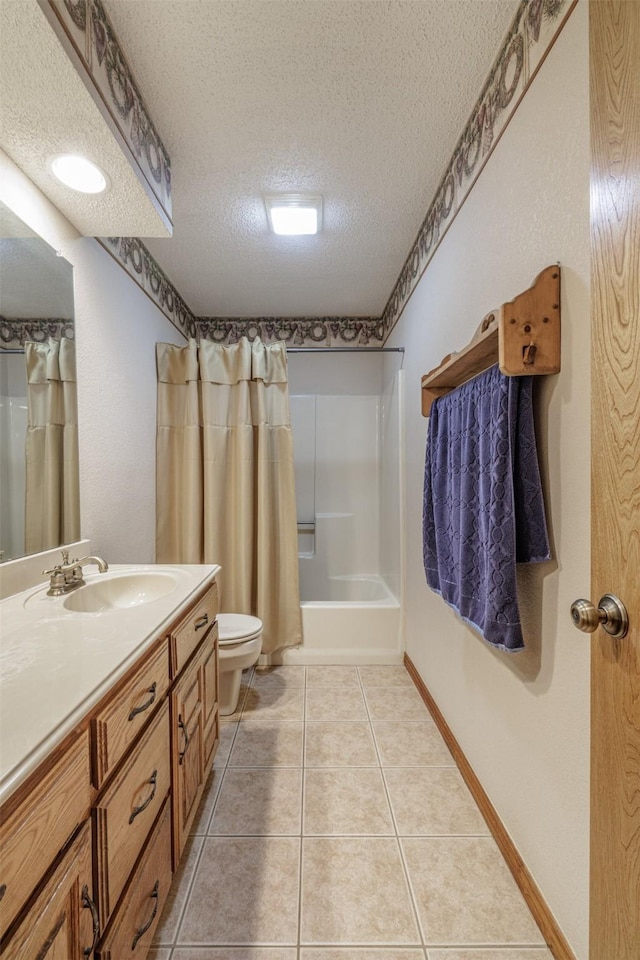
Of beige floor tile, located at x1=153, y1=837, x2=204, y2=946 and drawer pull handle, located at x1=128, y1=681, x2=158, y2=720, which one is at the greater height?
drawer pull handle, located at x1=128, y1=681, x2=158, y2=720

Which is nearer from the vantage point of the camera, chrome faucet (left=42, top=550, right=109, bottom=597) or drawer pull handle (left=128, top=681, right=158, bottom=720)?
drawer pull handle (left=128, top=681, right=158, bottom=720)

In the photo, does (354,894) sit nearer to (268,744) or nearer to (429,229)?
(268,744)

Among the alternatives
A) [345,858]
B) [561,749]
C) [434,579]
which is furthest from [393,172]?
[345,858]

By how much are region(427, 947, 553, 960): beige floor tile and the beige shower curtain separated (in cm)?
151

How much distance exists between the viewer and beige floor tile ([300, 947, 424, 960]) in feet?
3.15

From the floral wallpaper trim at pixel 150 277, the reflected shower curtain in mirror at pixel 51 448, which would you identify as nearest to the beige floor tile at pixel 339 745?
the reflected shower curtain in mirror at pixel 51 448

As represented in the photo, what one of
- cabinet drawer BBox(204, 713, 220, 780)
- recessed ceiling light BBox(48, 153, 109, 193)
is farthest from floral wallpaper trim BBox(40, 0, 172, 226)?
cabinet drawer BBox(204, 713, 220, 780)

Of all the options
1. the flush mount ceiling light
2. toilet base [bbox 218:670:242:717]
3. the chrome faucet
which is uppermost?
the flush mount ceiling light

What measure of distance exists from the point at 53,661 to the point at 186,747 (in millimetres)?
598

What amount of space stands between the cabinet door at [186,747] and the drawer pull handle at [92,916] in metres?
0.38

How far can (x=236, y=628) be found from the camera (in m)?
1.97

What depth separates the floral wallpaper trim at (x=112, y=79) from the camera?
37.5 inches

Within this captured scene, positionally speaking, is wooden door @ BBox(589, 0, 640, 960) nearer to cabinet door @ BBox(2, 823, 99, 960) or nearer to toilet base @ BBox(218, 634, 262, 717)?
cabinet door @ BBox(2, 823, 99, 960)

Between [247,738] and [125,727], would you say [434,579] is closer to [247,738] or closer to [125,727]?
[247,738]
